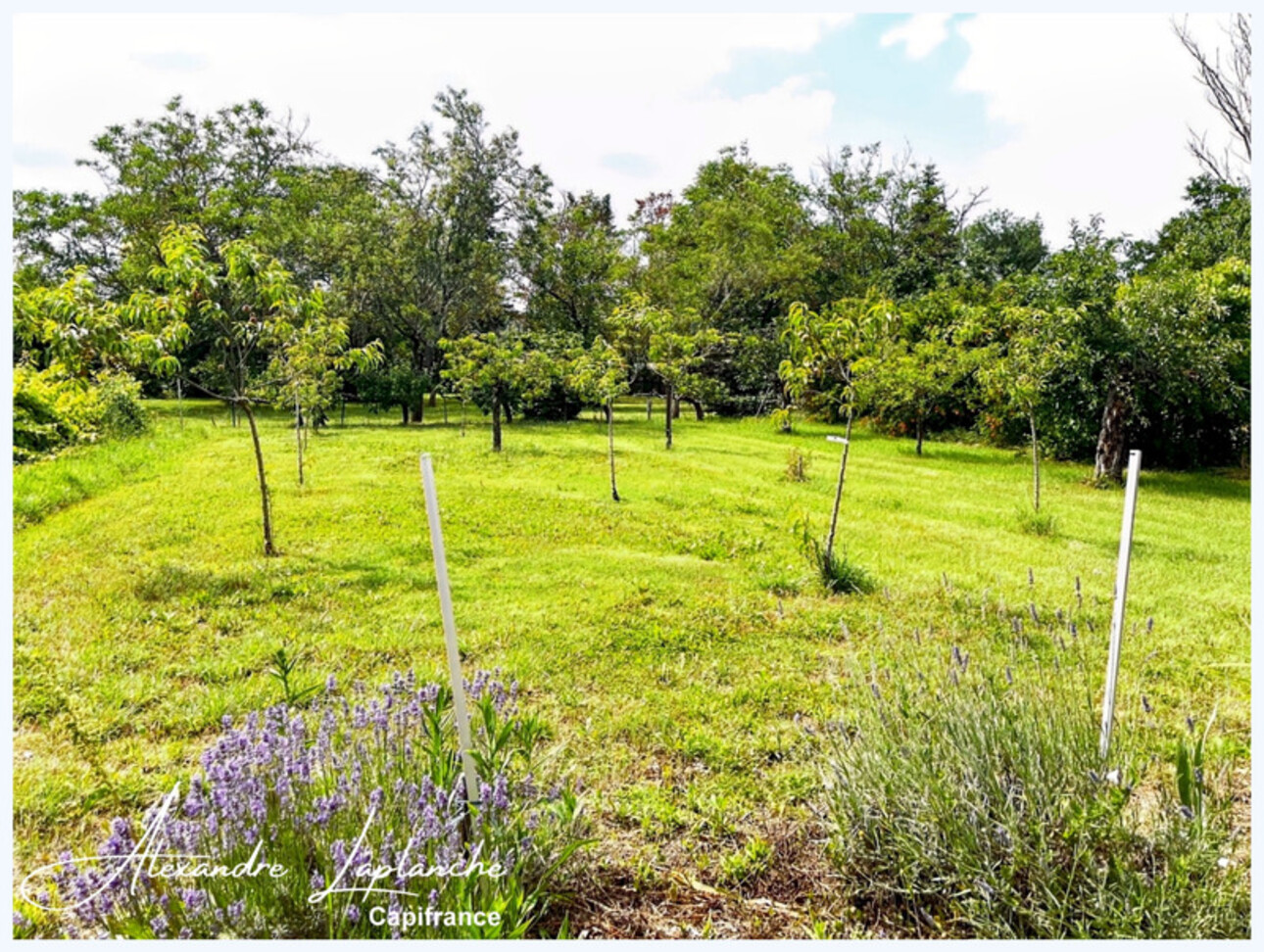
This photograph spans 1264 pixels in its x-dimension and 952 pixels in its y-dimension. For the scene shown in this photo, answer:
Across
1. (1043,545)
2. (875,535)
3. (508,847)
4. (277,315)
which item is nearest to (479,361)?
(277,315)

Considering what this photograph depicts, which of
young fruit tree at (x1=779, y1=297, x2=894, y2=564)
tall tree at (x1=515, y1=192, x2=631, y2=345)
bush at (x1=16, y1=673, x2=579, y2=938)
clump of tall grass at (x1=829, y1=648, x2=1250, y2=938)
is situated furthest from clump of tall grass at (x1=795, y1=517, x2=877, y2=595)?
tall tree at (x1=515, y1=192, x2=631, y2=345)

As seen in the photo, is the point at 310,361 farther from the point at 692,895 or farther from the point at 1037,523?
the point at 692,895

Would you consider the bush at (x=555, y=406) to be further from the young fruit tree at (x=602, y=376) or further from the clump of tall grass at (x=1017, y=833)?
the clump of tall grass at (x=1017, y=833)

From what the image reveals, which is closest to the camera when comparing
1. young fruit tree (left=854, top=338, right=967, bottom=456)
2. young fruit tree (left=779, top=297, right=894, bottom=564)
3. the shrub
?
young fruit tree (left=779, top=297, right=894, bottom=564)

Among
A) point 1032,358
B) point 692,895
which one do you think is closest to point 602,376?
point 1032,358

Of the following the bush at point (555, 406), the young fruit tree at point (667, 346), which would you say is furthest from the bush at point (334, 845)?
the bush at point (555, 406)

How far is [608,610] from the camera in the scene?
158 inches

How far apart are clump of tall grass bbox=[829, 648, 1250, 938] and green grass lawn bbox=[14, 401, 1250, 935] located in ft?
0.98

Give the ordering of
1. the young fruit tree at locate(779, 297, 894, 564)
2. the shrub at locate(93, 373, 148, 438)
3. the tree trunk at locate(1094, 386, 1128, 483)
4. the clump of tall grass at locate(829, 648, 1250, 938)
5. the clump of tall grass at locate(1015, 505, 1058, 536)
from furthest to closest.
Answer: the shrub at locate(93, 373, 148, 438) < the tree trunk at locate(1094, 386, 1128, 483) < the clump of tall grass at locate(1015, 505, 1058, 536) < the young fruit tree at locate(779, 297, 894, 564) < the clump of tall grass at locate(829, 648, 1250, 938)

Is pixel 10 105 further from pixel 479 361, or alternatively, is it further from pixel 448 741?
pixel 479 361

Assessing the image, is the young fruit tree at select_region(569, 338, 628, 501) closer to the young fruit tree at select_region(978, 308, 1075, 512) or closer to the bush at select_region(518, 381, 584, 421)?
the young fruit tree at select_region(978, 308, 1075, 512)

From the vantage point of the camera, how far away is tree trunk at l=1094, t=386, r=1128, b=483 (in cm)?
905

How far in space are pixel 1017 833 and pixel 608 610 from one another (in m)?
2.55

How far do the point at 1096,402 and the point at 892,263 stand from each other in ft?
30.0
